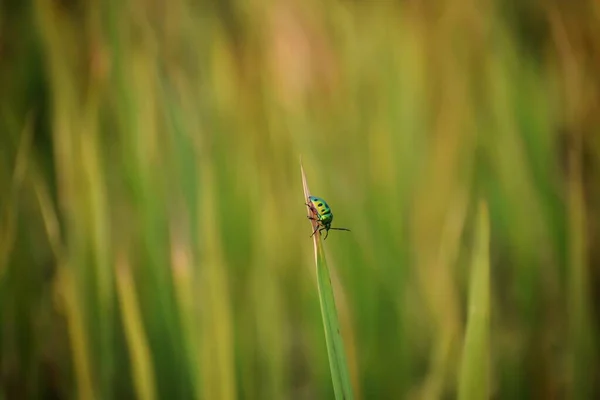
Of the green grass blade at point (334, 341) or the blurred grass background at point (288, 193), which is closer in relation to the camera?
the green grass blade at point (334, 341)

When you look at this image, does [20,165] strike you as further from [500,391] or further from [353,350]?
[500,391]

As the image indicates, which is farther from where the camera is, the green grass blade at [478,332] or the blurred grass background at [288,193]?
the blurred grass background at [288,193]

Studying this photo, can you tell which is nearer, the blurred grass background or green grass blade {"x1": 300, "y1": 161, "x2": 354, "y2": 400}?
green grass blade {"x1": 300, "y1": 161, "x2": 354, "y2": 400}

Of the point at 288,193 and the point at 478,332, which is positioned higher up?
the point at 288,193

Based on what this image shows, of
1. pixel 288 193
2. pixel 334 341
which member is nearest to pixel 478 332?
pixel 334 341

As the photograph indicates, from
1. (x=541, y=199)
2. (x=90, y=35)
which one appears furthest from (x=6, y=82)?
(x=541, y=199)

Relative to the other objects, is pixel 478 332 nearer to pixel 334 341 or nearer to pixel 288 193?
pixel 334 341
